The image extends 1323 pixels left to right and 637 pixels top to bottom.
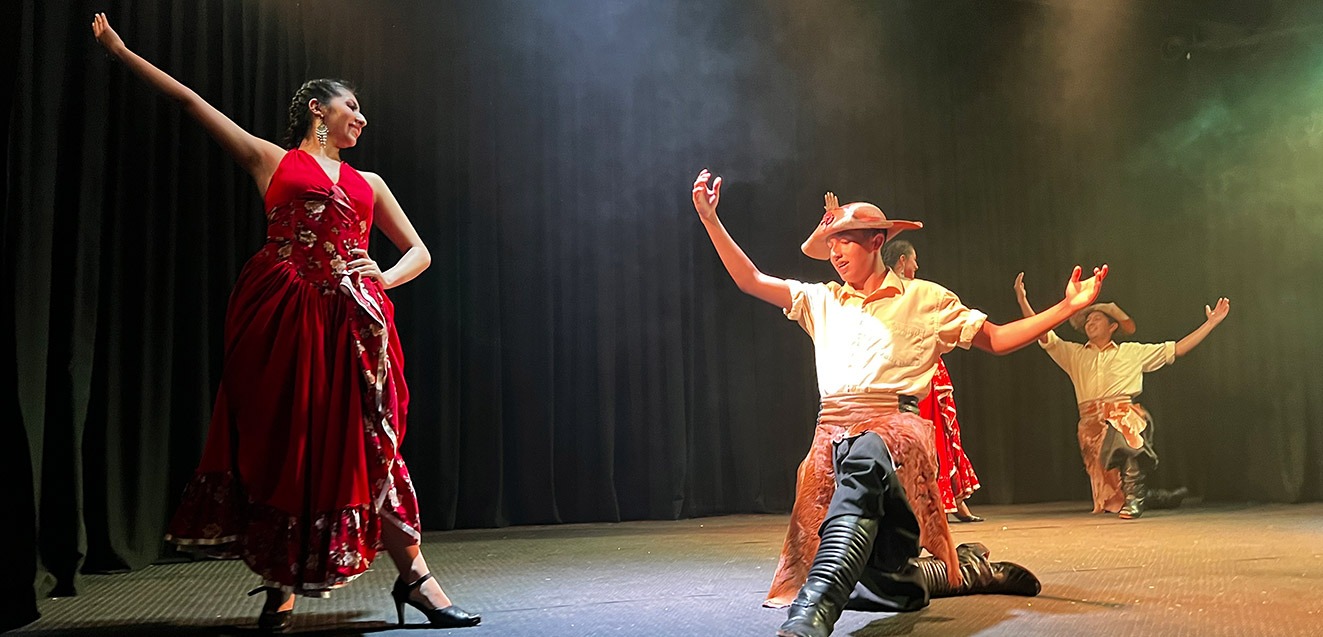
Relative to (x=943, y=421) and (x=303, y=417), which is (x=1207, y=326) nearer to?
(x=943, y=421)

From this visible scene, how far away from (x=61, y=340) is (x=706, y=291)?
4.00m

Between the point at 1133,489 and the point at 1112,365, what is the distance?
803 millimetres

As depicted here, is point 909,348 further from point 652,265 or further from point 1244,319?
point 1244,319

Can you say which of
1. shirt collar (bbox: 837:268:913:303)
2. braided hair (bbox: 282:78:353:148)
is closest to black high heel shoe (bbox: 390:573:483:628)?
braided hair (bbox: 282:78:353:148)

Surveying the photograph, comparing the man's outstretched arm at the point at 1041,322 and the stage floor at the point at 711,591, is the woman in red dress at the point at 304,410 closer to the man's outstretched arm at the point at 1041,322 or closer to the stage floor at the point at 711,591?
the stage floor at the point at 711,591

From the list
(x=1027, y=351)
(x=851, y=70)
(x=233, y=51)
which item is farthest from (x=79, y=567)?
(x=1027, y=351)

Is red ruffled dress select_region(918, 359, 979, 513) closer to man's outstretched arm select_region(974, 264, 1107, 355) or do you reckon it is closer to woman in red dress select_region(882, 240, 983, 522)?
woman in red dress select_region(882, 240, 983, 522)

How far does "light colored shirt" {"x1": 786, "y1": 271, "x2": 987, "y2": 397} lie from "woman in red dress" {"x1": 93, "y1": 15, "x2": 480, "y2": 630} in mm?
1194

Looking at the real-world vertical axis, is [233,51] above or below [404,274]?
above

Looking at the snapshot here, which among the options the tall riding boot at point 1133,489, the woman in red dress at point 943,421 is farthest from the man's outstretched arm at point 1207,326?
the woman in red dress at point 943,421

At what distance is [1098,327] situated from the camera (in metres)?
6.68

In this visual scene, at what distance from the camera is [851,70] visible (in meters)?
7.42

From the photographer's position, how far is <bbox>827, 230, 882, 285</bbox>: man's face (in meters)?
2.93

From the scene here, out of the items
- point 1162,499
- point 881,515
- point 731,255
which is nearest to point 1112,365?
point 1162,499
